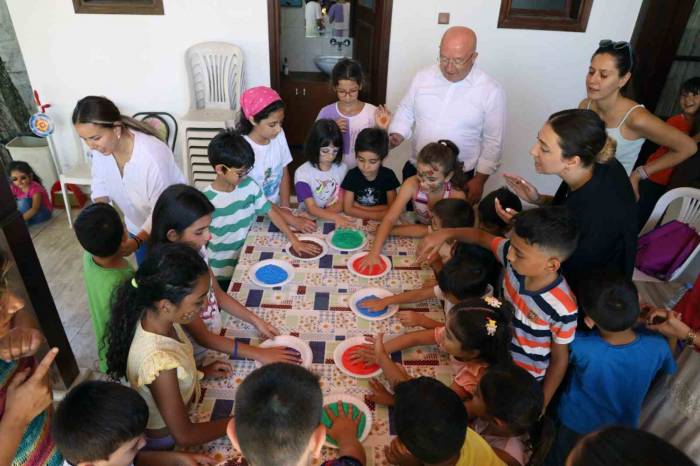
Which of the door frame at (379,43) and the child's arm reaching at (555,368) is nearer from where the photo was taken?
the child's arm reaching at (555,368)

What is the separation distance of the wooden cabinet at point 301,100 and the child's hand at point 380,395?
3495mm

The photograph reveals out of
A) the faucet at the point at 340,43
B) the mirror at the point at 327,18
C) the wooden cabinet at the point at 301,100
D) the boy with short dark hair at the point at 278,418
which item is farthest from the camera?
the faucet at the point at 340,43

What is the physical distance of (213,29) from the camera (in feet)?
13.1

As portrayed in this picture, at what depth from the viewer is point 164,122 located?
426 cm

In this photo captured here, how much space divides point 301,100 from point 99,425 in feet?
13.1

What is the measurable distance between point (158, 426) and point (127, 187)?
129 cm

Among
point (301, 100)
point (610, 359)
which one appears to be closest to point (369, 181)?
point (610, 359)

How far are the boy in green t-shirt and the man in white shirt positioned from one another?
1779 millimetres

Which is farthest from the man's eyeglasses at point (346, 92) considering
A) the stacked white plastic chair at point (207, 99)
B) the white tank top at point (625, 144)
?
the stacked white plastic chair at point (207, 99)

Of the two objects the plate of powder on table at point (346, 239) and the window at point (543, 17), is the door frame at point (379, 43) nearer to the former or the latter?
the window at point (543, 17)

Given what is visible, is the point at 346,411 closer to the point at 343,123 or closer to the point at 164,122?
the point at 343,123

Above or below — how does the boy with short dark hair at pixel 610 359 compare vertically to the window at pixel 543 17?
below

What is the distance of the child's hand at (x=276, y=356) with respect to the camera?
1486 millimetres

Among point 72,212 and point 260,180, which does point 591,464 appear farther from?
point 72,212
